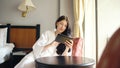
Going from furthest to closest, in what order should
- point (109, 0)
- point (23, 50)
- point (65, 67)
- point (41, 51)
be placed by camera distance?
point (23, 50), point (109, 0), point (41, 51), point (65, 67)

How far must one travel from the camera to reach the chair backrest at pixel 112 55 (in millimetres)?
320

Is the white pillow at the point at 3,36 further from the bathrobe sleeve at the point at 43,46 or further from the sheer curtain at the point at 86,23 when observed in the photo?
the sheer curtain at the point at 86,23

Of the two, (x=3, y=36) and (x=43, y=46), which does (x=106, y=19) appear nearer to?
(x=43, y=46)

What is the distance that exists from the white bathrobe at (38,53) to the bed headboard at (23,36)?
37.8 inches

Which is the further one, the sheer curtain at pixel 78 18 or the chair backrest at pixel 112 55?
the sheer curtain at pixel 78 18

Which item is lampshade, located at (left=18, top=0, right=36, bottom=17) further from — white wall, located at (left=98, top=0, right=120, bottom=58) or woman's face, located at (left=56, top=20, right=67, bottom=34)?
white wall, located at (left=98, top=0, right=120, bottom=58)

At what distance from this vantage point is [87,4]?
11.7ft

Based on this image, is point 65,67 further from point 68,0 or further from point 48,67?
point 68,0

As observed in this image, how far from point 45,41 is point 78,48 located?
1.74 ft

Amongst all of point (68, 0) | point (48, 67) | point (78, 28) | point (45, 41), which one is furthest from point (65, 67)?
point (68, 0)

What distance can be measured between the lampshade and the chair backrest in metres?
3.49

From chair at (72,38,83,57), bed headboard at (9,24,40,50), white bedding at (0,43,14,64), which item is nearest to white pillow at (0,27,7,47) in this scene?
white bedding at (0,43,14,64)

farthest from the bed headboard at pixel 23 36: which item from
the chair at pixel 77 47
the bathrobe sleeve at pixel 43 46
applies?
the chair at pixel 77 47

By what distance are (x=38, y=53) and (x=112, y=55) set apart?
2479mm
